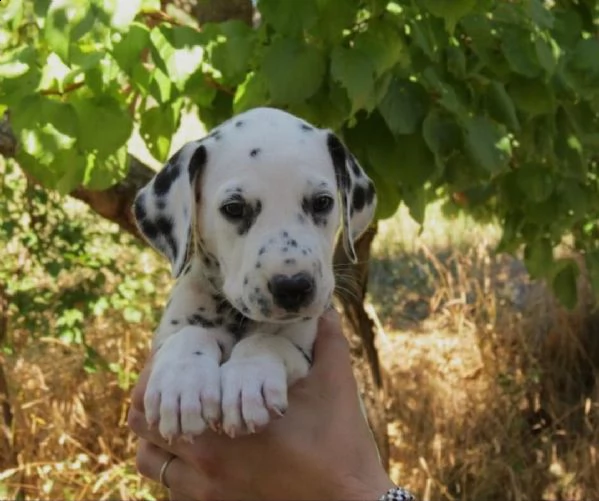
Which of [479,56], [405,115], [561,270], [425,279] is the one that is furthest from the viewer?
[425,279]

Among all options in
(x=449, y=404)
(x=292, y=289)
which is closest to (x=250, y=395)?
(x=292, y=289)

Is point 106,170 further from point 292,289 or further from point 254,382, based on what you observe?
point 254,382

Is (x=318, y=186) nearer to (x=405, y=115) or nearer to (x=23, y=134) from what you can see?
(x=405, y=115)

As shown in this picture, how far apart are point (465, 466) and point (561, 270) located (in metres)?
2.22

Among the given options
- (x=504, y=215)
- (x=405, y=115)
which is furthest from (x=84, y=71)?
(x=504, y=215)

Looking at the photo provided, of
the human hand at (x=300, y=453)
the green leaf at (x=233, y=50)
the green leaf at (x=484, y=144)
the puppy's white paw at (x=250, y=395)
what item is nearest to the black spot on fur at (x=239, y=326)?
the human hand at (x=300, y=453)

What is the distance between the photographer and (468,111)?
9.27ft

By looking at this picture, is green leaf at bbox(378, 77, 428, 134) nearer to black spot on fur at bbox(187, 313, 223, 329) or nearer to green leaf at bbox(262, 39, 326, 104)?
green leaf at bbox(262, 39, 326, 104)

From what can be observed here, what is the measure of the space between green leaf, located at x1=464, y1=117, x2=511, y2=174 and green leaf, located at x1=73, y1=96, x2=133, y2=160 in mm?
958

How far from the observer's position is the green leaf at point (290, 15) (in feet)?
8.00

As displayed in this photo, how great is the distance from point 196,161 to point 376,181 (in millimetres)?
763

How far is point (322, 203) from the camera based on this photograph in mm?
2469

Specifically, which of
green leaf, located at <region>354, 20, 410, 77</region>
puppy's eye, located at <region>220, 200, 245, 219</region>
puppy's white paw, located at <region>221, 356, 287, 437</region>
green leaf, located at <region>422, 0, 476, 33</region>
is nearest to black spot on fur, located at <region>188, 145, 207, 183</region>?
puppy's eye, located at <region>220, 200, 245, 219</region>

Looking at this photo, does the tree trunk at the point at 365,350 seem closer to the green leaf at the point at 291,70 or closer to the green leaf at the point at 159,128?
the green leaf at the point at 159,128
